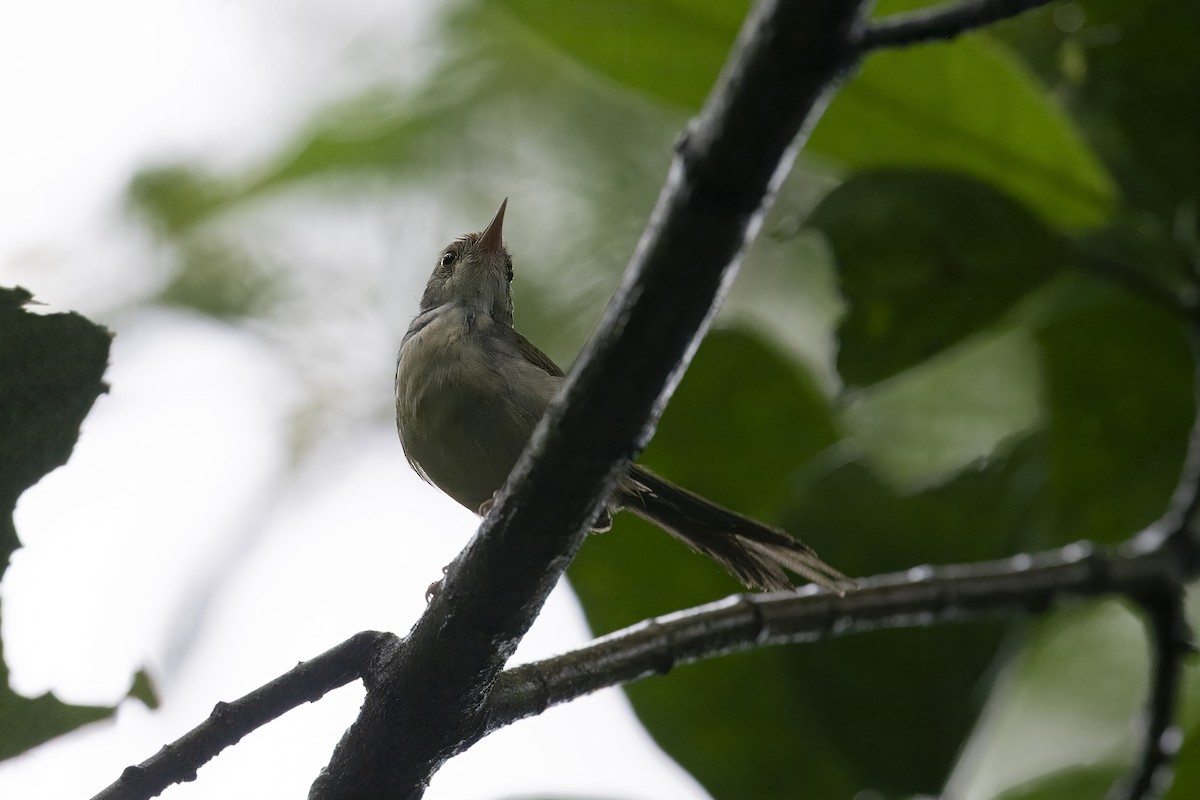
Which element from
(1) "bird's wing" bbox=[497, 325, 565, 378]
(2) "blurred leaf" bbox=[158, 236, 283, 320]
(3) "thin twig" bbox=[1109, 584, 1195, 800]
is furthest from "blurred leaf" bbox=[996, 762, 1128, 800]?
(2) "blurred leaf" bbox=[158, 236, 283, 320]

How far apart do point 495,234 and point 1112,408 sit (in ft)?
4.56

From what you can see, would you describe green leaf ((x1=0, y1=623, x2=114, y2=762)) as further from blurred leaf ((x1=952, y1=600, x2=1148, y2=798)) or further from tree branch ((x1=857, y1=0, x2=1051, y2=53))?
blurred leaf ((x1=952, y1=600, x2=1148, y2=798))

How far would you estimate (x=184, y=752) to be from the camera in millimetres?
1113

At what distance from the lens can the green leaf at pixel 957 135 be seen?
200 cm

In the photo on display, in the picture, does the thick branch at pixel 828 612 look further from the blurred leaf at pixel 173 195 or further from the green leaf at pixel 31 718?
the blurred leaf at pixel 173 195

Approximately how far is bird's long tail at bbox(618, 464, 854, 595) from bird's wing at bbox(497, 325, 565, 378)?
34cm

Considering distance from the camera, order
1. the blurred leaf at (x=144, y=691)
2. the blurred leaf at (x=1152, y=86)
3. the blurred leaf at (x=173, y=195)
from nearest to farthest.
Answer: the blurred leaf at (x=144, y=691)
the blurred leaf at (x=1152, y=86)
the blurred leaf at (x=173, y=195)

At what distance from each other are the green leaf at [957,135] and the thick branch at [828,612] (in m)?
0.62

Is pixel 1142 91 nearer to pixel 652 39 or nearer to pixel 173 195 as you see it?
pixel 652 39

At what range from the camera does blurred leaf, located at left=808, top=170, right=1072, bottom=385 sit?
176 cm

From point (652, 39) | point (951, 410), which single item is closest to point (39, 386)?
point (652, 39)

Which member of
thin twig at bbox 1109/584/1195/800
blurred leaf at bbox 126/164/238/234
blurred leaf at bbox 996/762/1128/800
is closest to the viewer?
thin twig at bbox 1109/584/1195/800

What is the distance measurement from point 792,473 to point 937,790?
1.67ft

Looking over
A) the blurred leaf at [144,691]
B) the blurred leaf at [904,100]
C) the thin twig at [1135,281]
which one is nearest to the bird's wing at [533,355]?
the blurred leaf at [904,100]
